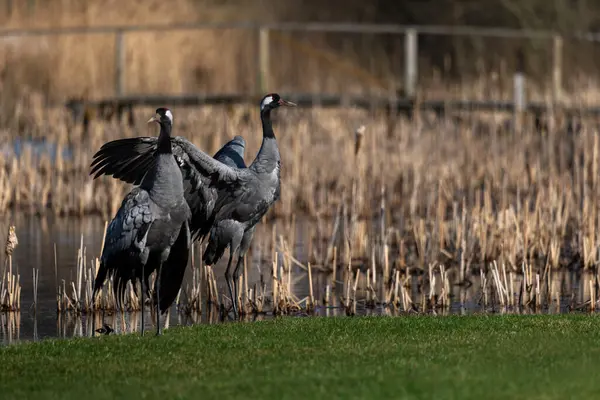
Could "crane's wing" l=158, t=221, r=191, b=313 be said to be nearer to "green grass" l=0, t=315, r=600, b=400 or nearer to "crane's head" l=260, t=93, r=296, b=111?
"green grass" l=0, t=315, r=600, b=400

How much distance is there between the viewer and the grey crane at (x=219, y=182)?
1200cm

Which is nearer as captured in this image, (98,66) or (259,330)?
(259,330)

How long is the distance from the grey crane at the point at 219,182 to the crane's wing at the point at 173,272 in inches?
34.4

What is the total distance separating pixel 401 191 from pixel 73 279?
7.04m

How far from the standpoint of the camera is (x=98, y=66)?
29906 millimetres

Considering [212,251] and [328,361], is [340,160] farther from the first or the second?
[328,361]

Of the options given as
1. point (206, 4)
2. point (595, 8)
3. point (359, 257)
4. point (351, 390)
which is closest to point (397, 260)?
point (359, 257)

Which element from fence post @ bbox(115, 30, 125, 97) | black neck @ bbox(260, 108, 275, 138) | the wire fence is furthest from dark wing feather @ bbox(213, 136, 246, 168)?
fence post @ bbox(115, 30, 125, 97)

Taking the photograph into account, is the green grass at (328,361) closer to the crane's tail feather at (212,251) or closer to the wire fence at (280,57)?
the crane's tail feather at (212,251)

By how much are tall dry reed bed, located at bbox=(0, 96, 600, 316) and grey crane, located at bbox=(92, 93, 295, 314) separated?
1030mm

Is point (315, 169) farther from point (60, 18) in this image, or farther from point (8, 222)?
point (60, 18)

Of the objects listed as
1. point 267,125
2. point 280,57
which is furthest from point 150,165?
point 280,57

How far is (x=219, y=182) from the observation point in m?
12.3

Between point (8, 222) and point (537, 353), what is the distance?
11.2 m
